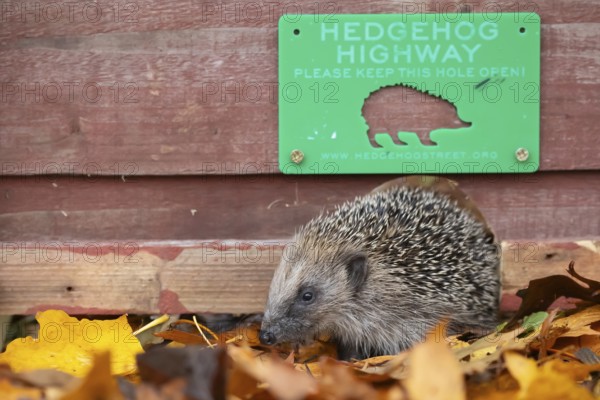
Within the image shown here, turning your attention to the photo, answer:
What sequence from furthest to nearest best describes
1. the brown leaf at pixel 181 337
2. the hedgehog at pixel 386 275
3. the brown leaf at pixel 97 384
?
1. the hedgehog at pixel 386 275
2. the brown leaf at pixel 181 337
3. the brown leaf at pixel 97 384

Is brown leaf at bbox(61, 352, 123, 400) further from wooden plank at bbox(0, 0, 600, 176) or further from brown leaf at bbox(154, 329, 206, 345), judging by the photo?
wooden plank at bbox(0, 0, 600, 176)

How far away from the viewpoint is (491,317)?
11.1ft

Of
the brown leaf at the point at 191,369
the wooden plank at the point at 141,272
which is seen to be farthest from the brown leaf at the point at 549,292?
the brown leaf at the point at 191,369

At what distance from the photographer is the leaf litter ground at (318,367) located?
1.50m

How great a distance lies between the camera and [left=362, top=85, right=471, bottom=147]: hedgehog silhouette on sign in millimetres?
3449

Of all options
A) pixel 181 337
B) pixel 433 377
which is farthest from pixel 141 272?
pixel 433 377

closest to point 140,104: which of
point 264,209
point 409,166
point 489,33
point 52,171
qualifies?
point 52,171

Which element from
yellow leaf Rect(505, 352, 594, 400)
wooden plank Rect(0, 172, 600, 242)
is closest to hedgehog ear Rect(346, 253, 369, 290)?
wooden plank Rect(0, 172, 600, 242)

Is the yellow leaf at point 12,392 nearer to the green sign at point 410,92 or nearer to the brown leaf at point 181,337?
the brown leaf at point 181,337

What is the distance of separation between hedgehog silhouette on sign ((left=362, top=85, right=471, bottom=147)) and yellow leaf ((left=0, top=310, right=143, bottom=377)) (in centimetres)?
158

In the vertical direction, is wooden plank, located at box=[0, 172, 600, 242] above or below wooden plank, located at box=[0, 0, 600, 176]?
below

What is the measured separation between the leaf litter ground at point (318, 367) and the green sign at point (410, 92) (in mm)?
865

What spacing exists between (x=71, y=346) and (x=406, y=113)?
6.37ft

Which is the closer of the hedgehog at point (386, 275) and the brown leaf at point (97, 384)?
the brown leaf at point (97, 384)
